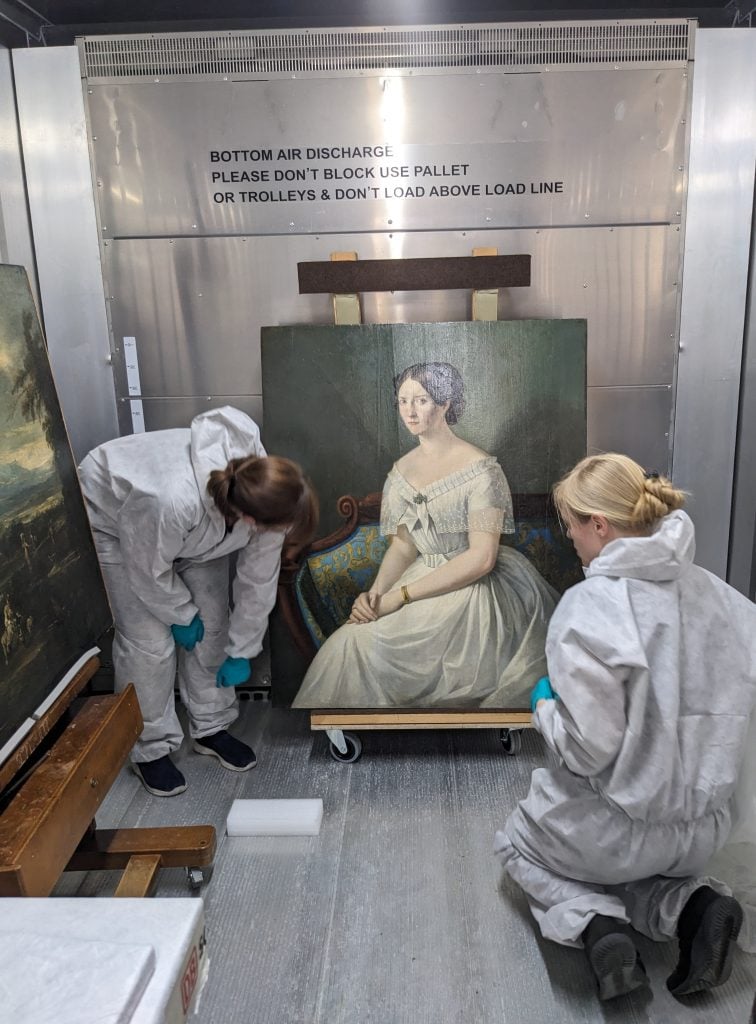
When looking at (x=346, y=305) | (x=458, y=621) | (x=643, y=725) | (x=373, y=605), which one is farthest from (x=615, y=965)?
(x=346, y=305)

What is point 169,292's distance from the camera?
9.16 ft

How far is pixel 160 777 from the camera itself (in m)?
2.51

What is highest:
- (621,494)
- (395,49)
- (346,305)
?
(395,49)

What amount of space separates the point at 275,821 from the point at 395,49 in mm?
2547

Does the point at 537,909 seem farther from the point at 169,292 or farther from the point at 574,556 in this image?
the point at 169,292

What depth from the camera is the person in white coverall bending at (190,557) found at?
2234 millimetres

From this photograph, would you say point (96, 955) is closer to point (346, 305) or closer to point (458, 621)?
point (458, 621)

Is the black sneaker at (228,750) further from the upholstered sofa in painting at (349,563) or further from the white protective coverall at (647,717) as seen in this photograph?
the white protective coverall at (647,717)

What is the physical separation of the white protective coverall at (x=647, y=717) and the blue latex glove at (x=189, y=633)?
129cm

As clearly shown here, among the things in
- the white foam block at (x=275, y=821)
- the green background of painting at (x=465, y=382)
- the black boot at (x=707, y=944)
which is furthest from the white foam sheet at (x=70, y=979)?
the green background of painting at (x=465, y=382)

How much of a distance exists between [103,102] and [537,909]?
9.40 feet

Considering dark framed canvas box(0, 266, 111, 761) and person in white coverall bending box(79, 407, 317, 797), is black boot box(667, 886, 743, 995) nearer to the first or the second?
person in white coverall bending box(79, 407, 317, 797)

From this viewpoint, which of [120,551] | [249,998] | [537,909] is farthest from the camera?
[120,551]

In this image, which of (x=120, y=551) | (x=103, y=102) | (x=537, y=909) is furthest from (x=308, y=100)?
(x=537, y=909)
